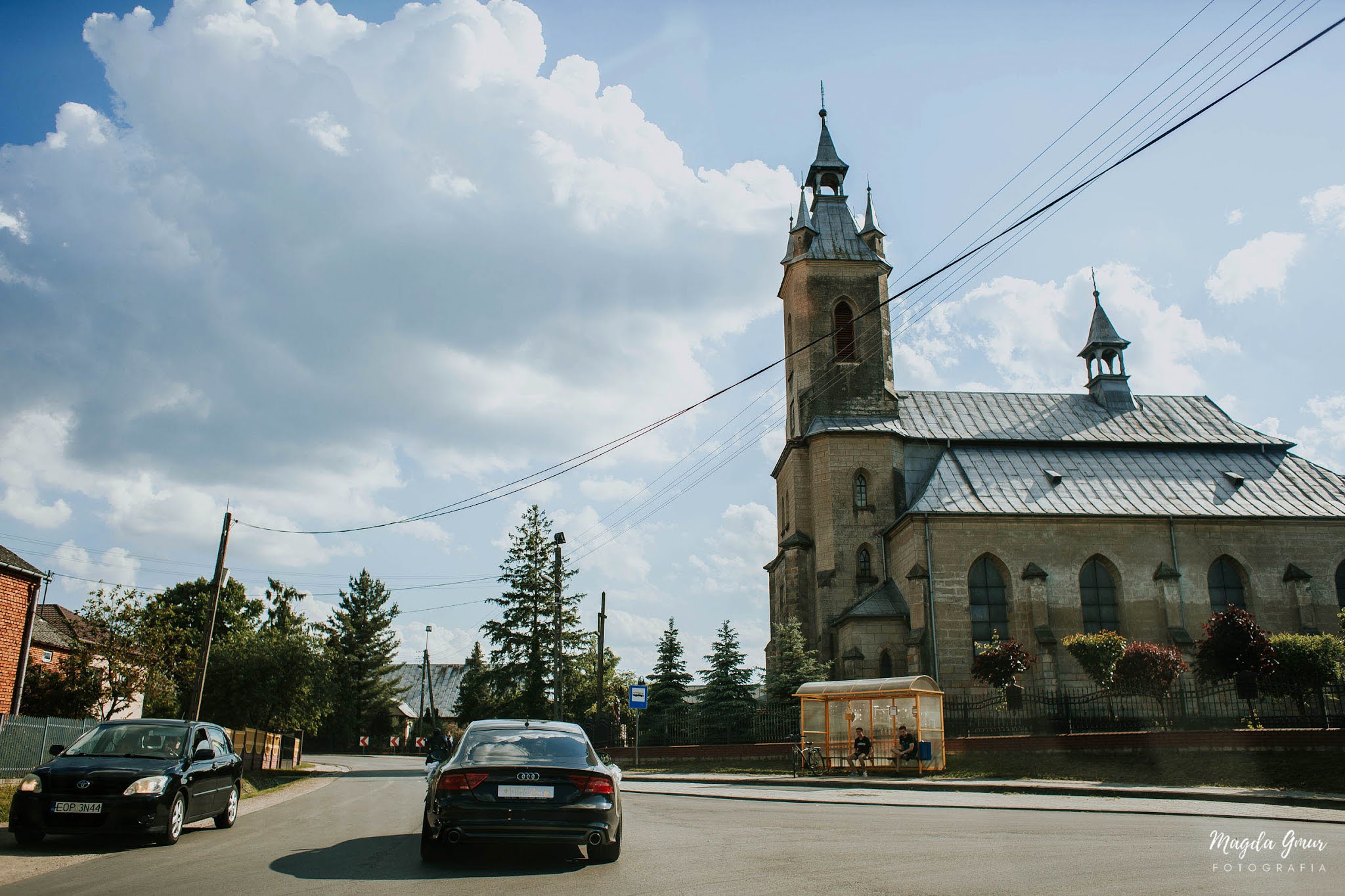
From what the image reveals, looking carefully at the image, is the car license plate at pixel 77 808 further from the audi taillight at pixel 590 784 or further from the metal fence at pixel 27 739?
the metal fence at pixel 27 739

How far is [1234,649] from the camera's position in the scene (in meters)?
25.8

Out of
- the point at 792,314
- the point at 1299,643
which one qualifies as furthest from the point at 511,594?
the point at 1299,643

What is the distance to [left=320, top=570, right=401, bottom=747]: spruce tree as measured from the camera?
6862 centimetres

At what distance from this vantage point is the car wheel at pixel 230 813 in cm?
1280

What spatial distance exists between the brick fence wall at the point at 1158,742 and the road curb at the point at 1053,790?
2.68 metres

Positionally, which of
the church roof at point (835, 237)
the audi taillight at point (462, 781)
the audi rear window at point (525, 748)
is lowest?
the audi taillight at point (462, 781)

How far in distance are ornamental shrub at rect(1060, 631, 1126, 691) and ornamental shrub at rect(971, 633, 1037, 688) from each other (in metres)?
1.68

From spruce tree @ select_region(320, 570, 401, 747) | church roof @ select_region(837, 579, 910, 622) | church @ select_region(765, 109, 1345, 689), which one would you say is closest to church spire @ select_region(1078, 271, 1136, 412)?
church @ select_region(765, 109, 1345, 689)

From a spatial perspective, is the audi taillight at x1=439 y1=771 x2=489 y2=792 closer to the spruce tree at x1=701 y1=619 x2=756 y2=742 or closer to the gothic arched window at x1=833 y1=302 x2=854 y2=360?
the spruce tree at x1=701 y1=619 x2=756 y2=742

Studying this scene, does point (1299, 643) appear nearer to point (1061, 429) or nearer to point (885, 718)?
point (885, 718)

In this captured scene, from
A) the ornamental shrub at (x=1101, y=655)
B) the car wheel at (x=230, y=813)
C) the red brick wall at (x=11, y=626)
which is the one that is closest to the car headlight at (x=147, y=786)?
the car wheel at (x=230, y=813)

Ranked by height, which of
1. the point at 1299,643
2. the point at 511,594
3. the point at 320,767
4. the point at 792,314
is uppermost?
the point at 792,314

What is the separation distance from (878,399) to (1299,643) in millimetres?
19621

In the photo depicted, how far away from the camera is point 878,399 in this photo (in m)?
41.3
